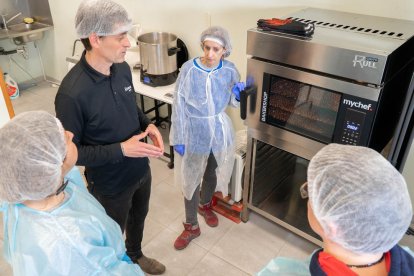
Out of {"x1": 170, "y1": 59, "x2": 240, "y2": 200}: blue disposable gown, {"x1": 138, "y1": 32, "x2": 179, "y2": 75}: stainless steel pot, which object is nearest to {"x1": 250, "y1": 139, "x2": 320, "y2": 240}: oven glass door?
{"x1": 170, "y1": 59, "x2": 240, "y2": 200}: blue disposable gown

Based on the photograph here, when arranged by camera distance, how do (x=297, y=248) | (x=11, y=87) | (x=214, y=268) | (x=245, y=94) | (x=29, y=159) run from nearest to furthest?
(x=29, y=159) → (x=245, y=94) → (x=214, y=268) → (x=297, y=248) → (x=11, y=87)

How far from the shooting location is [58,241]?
2.99ft

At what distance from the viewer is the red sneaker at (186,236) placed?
2.04 meters

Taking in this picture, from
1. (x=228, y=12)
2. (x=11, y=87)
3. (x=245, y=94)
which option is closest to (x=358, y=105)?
(x=245, y=94)

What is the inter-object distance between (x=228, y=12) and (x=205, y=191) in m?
1.23

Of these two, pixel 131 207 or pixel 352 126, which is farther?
pixel 131 207

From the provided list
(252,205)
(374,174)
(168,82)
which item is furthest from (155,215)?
(374,174)

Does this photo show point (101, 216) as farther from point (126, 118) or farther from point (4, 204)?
point (126, 118)

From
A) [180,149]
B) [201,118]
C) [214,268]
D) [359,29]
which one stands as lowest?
[214,268]

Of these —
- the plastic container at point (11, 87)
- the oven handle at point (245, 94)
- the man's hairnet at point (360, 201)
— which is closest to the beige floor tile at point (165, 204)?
the oven handle at point (245, 94)

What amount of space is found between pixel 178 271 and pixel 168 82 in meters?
1.34

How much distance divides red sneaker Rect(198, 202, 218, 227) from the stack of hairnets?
1.20m

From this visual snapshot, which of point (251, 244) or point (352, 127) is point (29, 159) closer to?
point (352, 127)

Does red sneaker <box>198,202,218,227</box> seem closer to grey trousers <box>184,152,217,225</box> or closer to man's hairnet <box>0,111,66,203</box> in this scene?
grey trousers <box>184,152,217,225</box>
